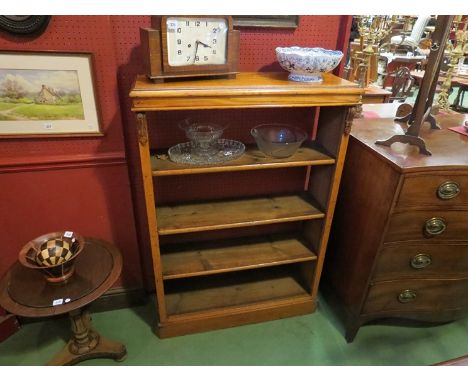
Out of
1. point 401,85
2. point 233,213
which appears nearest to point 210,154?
point 233,213

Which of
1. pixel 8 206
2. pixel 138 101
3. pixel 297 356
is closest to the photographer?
pixel 138 101

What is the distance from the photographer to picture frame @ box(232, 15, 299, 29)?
1.40 meters

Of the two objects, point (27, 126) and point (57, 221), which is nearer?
point (27, 126)

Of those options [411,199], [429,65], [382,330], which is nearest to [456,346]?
[382,330]

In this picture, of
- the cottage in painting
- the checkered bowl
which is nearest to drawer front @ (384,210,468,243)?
the checkered bowl

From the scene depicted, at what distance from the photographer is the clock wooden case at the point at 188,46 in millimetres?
1130

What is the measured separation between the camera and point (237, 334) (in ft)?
5.82

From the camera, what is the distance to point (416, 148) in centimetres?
140

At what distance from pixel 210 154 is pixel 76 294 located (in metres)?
0.80

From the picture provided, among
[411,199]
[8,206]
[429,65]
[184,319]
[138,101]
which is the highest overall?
[429,65]

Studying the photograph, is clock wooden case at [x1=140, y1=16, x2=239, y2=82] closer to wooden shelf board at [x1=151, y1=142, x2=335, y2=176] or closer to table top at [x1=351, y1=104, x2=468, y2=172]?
wooden shelf board at [x1=151, y1=142, x2=335, y2=176]

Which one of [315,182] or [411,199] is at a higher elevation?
[411,199]

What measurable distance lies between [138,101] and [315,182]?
1011mm

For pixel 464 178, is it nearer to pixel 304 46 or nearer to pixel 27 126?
pixel 304 46
